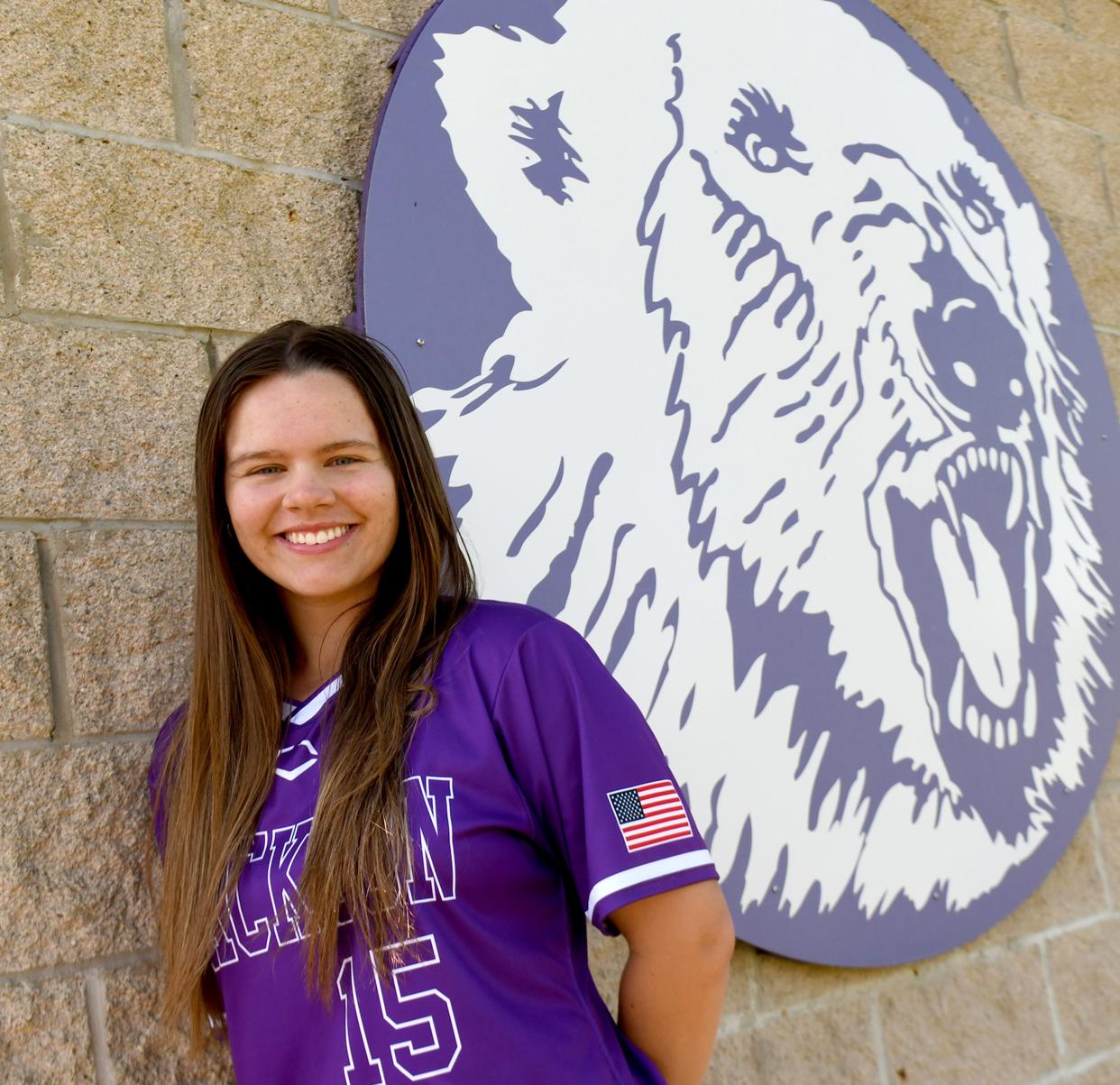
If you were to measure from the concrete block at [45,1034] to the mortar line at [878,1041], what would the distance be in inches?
45.4

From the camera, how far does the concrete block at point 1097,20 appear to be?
8.88 ft

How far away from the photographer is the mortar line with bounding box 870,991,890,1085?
6.08 ft

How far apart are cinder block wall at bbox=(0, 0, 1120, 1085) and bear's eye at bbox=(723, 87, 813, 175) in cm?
54

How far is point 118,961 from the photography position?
1283 mm

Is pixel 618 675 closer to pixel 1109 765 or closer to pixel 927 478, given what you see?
pixel 927 478

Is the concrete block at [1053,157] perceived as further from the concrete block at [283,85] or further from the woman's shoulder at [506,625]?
the woman's shoulder at [506,625]

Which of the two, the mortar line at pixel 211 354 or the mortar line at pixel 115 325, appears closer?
the mortar line at pixel 115 325

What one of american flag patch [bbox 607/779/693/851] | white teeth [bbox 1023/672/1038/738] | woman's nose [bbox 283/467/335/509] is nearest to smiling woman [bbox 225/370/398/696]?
woman's nose [bbox 283/467/335/509]

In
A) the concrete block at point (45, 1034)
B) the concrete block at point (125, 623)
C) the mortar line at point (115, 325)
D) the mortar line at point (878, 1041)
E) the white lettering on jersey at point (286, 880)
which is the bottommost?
the mortar line at point (878, 1041)

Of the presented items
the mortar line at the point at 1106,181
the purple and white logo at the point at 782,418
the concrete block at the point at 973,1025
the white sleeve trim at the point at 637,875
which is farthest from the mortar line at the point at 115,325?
the mortar line at the point at 1106,181

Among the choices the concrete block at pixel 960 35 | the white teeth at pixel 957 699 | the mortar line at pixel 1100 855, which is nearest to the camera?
the white teeth at pixel 957 699

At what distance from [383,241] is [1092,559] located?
152 cm

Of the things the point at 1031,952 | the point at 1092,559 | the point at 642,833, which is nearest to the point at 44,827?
the point at 642,833

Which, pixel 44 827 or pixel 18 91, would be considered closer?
pixel 44 827
